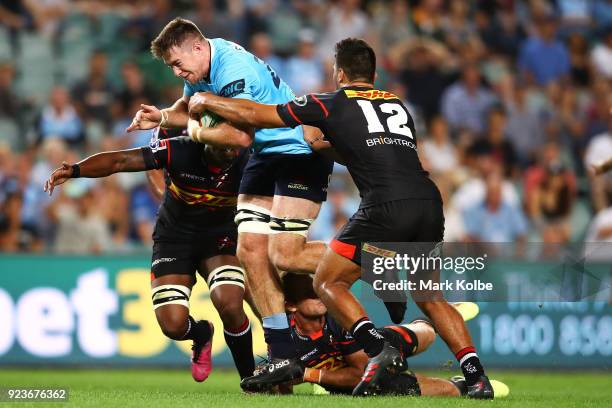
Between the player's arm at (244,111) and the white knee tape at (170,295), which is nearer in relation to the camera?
the player's arm at (244,111)

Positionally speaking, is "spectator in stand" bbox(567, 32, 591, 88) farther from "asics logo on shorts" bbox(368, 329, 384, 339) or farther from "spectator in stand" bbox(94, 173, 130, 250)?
"asics logo on shorts" bbox(368, 329, 384, 339)

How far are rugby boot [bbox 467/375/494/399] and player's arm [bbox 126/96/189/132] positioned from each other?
313cm

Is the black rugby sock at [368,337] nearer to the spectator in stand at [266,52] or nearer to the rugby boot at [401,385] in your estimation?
the rugby boot at [401,385]

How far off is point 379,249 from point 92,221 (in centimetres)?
730

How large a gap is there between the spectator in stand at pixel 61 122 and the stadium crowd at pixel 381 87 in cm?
2

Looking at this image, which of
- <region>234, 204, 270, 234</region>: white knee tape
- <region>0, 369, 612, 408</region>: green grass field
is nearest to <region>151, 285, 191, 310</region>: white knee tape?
<region>0, 369, 612, 408</region>: green grass field

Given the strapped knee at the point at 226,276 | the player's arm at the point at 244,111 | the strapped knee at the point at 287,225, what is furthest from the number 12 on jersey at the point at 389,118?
the strapped knee at the point at 226,276

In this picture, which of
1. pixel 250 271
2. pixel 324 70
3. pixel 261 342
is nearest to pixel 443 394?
pixel 250 271

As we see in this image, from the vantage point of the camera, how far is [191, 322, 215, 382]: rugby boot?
9.47 meters

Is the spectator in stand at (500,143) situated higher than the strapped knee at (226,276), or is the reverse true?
→ the spectator in stand at (500,143)

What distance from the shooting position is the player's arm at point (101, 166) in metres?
8.47

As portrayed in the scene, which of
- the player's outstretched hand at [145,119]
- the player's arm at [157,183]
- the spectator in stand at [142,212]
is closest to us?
the player's outstretched hand at [145,119]

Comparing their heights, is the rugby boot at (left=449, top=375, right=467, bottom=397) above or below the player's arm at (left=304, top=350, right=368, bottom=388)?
below

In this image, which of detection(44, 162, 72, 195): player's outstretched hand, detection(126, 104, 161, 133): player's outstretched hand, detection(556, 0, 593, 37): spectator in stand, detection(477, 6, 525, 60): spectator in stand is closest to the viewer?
detection(44, 162, 72, 195): player's outstretched hand
